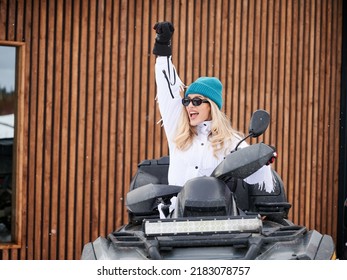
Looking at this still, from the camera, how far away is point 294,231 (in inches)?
126

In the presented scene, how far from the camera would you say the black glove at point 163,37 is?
3801 millimetres

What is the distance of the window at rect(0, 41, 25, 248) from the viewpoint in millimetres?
6938

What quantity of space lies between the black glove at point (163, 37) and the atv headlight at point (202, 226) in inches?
43.4

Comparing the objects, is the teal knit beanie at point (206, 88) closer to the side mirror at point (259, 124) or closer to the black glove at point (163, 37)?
the black glove at point (163, 37)

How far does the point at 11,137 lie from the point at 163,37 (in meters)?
3.46

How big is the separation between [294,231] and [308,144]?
16.5 feet

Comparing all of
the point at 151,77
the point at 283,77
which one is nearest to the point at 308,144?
the point at 283,77

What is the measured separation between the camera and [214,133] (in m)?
4.03

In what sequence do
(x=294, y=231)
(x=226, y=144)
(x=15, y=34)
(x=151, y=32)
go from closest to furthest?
(x=294, y=231) < (x=226, y=144) < (x=15, y=34) < (x=151, y=32)

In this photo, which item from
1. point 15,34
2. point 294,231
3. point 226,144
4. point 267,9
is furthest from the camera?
point 267,9

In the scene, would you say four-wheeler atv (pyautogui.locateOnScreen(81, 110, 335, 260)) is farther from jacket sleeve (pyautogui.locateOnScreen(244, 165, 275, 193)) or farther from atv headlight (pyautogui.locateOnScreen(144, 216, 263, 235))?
jacket sleeve (pyautogui.locateOnScreen(244, 165, 275, 193))

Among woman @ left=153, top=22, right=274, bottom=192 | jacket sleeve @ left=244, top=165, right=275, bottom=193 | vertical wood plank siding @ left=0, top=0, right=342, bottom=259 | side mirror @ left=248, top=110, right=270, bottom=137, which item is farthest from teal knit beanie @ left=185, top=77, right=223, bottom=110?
vertical wood plank siding @ left=0, top=0, right=342, bottom=259

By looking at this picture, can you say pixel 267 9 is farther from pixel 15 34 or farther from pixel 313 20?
pixel 15 34

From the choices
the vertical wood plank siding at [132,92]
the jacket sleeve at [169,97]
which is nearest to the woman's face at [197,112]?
the jacket sleeve at [169,97]
